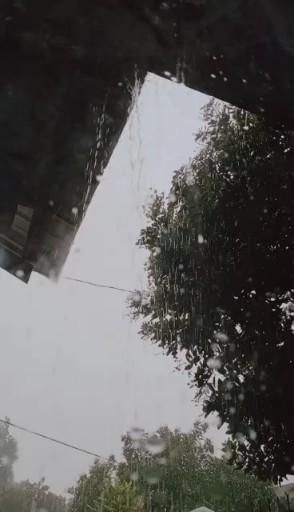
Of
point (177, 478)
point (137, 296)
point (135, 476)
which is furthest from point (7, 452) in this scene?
point (137, 296)

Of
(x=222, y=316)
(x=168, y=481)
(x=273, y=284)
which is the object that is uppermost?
(x=273, y=284)

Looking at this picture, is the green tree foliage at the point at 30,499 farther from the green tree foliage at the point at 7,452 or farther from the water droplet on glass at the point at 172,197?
the water droplet on glass at the point at 172,197

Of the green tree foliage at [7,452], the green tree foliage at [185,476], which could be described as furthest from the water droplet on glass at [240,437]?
the green tree foliage at [7,452]

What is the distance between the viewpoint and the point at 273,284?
20.4ft

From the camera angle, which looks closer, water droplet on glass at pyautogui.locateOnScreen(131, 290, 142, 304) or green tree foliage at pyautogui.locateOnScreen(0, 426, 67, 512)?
water droplet on glass at pyautogui.locateOnScreen(131, 290, 142, 304)

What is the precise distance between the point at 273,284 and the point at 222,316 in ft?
2.93

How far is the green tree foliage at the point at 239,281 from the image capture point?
222 inches

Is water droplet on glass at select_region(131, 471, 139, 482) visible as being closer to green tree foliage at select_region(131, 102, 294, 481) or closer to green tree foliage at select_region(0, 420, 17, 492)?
green tree foliage at select_region(131, 102, 294, 481)

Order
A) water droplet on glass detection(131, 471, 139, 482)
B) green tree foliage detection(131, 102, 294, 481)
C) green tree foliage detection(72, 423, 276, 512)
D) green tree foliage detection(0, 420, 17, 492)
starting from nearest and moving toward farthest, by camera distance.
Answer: green tree foliage detection(131, 102, 294, 481) → green tree foliage detection(72, 423, 276, 512) → water droplet on glass detection(131, 471, 139, 482) → green tree foliage detection(0, 420, 17, 492)

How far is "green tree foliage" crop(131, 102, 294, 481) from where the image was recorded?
222 inches

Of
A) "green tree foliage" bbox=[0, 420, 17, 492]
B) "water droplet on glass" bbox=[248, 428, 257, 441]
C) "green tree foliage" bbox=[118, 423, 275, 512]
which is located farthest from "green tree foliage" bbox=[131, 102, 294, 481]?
"green tree foliage" bbox=[0, 420, 17, 492]

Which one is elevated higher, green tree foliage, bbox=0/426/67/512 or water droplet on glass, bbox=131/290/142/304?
water droplet on glass, bbox=131/290/142/304

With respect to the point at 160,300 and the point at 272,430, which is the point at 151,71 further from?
the point at 160,300

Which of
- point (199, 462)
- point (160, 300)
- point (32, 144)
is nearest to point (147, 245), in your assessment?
point (160, 300)
